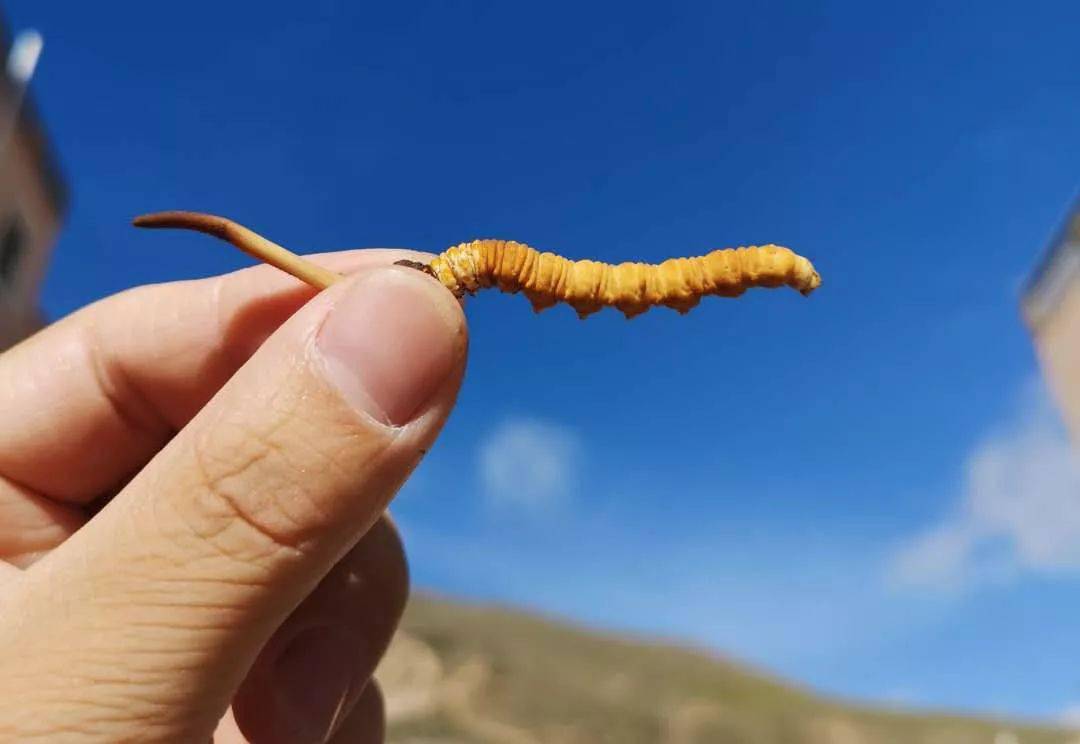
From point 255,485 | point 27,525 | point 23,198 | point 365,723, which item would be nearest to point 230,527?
point 255,485

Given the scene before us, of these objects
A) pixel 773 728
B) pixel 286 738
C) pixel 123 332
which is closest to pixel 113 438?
pixel 123 332

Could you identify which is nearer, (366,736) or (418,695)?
(366,736)

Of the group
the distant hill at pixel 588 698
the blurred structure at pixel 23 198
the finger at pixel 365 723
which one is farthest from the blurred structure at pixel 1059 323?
the blurred structure at pixel 23 198

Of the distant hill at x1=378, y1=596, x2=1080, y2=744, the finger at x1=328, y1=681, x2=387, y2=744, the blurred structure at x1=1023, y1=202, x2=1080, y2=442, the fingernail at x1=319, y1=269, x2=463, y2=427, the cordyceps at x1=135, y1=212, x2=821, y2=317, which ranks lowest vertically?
the finger at x1=328, y1=681, x2=387, y2=744

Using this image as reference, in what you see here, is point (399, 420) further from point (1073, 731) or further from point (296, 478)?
point (1073, 731)

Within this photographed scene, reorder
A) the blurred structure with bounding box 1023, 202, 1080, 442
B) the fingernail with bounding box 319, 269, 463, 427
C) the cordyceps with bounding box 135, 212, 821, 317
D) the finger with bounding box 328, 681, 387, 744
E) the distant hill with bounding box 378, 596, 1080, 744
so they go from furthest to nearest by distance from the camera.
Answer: the distant hill with bounding box 378, 596, 1080, 744
the blurred structure with bounding box 1023, 202, 1080, 442
the finger with bounding box 328, 681, 387, 744
the cordyceps with bounding box 135, 212, 821, 317
the fingernail with bounding box 319, 269, 463, 427

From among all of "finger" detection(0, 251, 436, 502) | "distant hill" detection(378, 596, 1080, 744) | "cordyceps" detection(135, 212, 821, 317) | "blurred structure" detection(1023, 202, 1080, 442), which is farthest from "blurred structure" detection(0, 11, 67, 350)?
"blurred structure" detection(1023, 202, 1080, 442)

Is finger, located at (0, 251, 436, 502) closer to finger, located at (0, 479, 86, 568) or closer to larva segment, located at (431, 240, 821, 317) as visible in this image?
finger, located at (0, 479, 86, 568)

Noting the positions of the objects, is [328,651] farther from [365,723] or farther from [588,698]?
[588,698]

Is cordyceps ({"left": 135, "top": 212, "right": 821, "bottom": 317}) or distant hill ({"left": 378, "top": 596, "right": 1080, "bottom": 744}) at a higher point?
distant hill ({"left": 378, "top": 596, "right": 1080, "bottom": 744})
